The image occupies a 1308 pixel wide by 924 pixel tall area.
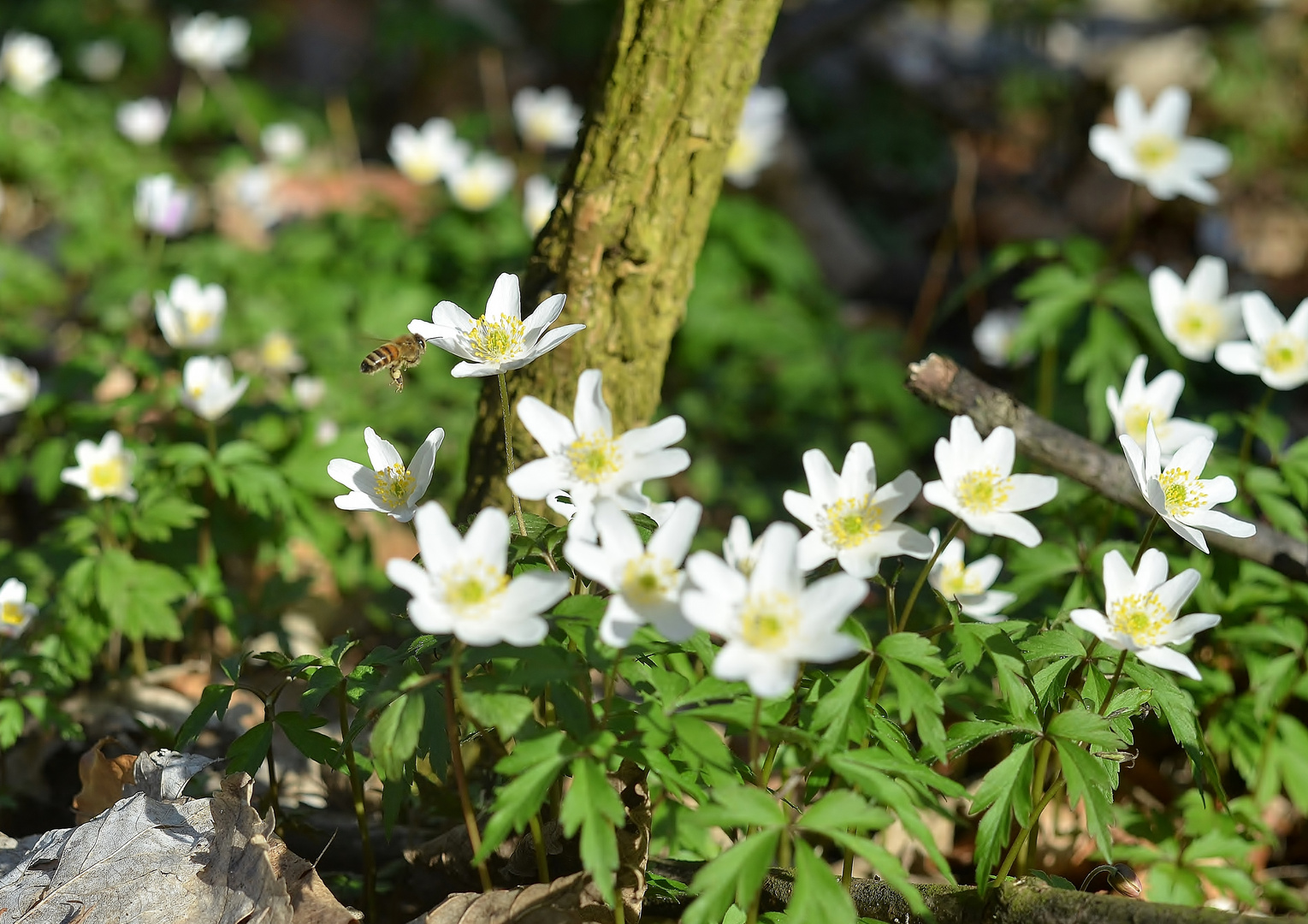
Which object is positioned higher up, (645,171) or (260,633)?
(645,171)

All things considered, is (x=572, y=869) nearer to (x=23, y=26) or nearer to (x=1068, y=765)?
(x=1068, y=765)

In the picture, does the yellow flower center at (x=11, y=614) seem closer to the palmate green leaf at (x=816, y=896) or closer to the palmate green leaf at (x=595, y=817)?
the palmate green leaf at (x=595, y=817)

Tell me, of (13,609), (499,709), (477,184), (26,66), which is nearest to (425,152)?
(477,184)

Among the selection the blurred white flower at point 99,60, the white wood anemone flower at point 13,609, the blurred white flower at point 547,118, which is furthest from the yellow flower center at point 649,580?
the blurred white flower at point 99,60

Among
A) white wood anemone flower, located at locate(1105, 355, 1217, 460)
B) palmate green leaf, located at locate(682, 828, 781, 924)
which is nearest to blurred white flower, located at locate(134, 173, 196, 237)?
white wood anemone flower, located at locate(1105, 355, 1217, 460)

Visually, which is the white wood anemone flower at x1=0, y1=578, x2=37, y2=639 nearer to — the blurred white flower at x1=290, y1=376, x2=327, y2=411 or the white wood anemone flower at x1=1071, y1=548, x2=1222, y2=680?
the blurred white flower at x1=290, y1=376, x2=327, y2=411

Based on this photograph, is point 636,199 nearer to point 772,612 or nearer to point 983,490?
point 983,490

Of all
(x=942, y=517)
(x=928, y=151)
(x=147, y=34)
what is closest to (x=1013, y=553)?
(x=942, y=517)
